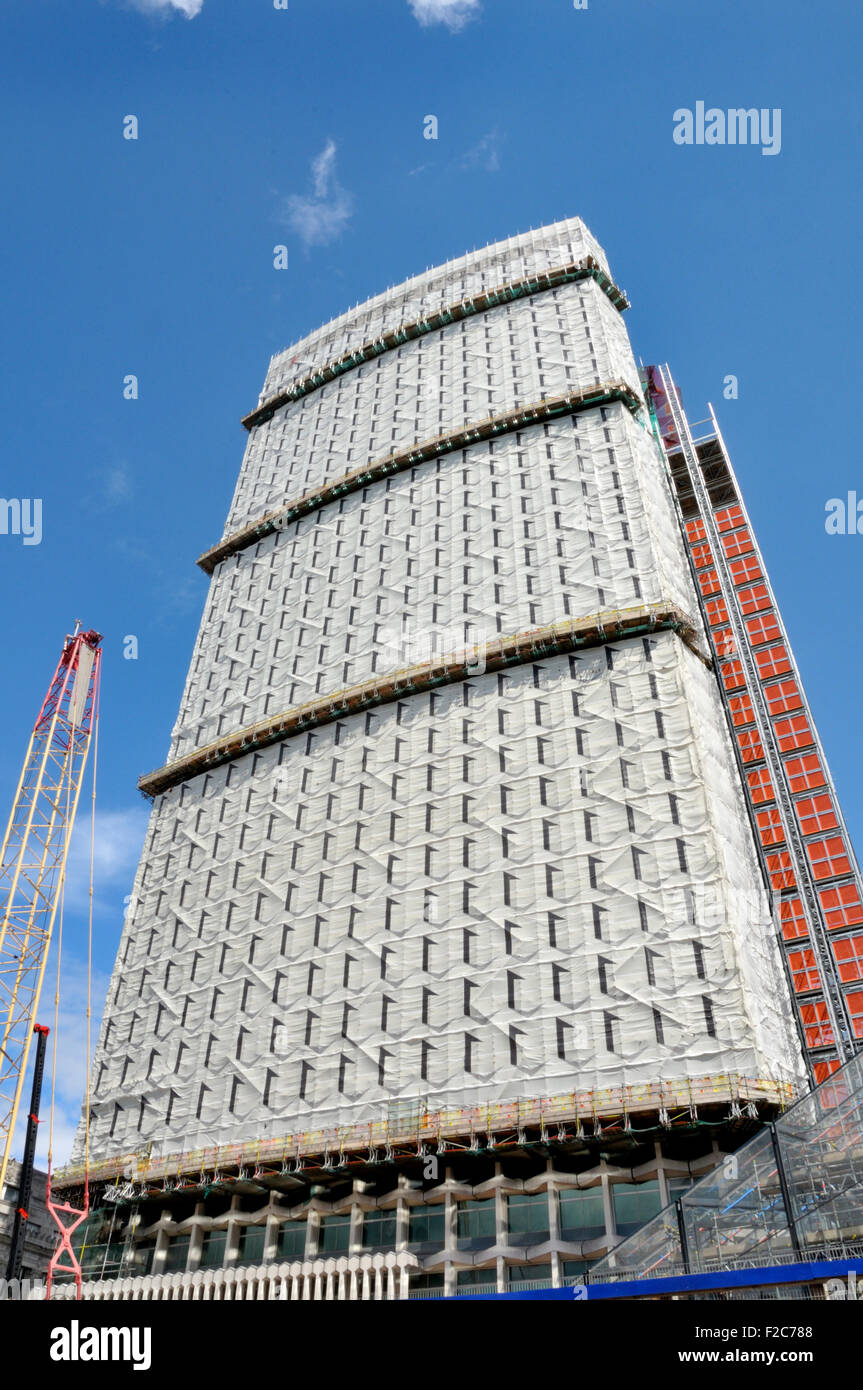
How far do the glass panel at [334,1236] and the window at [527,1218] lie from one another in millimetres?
7292

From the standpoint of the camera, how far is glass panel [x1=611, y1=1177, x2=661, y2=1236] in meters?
34.9

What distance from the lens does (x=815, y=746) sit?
203ft

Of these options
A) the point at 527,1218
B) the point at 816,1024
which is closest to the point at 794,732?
the point at 816,1024

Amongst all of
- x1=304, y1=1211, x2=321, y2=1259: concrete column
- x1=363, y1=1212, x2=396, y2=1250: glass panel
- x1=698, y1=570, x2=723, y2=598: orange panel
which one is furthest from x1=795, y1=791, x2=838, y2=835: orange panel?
x1=304, y1=1211, x2=321, y2=1259: concrete column

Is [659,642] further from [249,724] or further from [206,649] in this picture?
[206,649]

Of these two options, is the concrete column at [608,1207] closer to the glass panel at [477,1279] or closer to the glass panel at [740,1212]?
the glass panel at [477,1279]

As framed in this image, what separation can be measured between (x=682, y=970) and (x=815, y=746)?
27.6 meters

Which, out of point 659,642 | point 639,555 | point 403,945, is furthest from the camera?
point 639,555

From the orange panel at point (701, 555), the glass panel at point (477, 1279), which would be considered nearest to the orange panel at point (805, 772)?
the orange panel at point (701, 555)

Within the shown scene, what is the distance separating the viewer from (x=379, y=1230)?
39.6 metres

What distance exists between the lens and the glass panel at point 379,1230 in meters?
39.0

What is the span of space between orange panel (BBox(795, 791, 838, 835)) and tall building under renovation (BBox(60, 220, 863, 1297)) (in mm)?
281
